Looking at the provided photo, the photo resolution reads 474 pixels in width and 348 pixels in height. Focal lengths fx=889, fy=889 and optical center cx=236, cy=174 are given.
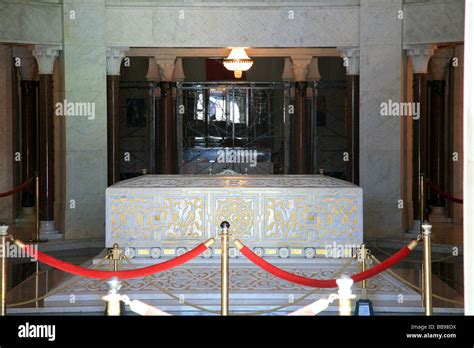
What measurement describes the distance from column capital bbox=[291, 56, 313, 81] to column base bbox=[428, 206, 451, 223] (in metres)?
3.45

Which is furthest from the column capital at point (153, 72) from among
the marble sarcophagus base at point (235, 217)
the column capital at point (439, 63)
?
the marble sarcophagus base at point (235, 217)

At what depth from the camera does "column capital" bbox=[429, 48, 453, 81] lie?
15.1m

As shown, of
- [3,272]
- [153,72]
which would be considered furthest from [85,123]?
[3,272]

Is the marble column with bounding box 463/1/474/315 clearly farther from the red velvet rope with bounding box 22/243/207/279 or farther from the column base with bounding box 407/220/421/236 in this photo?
the column base with bounding box 407/220/421/236

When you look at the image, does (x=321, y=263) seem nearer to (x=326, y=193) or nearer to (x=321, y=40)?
(x=326, y=193)

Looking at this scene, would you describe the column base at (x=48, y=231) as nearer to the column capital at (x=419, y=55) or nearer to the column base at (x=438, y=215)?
the column capital at (x=419, y=55)

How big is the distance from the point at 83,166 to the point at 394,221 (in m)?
4.77

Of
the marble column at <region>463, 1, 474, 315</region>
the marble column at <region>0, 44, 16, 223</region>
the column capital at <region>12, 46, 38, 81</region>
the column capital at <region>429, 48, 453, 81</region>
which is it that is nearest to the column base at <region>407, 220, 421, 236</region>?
the column capital at <region>429, 48, 453, 81</region>

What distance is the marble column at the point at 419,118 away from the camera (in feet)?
44.0

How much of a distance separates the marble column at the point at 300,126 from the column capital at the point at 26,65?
4765mm
